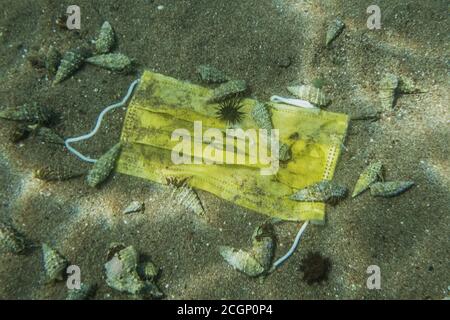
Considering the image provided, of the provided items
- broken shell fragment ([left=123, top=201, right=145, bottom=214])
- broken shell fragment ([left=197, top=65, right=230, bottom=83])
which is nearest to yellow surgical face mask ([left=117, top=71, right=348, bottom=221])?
broken shell fragment ([left=197, top=65, right=230, bottom=83])

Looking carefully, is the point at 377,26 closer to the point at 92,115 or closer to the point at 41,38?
the point at 92,115

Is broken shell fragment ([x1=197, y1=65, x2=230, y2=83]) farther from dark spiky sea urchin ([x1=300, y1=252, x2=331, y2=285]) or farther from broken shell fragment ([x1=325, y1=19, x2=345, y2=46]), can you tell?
dark spiky sea urchin ([x1=300, y1=252, x2=331, y2=285])

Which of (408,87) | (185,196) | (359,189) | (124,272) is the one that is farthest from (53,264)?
(408,87)

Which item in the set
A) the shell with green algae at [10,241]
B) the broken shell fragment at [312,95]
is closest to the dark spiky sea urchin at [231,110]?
the broken shell fragment at [312,95]

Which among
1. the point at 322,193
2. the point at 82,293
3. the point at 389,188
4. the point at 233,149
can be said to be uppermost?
the point at 233,149

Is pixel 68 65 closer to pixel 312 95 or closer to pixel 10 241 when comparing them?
pixel 10 241

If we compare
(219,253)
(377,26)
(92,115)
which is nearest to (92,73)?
(92,115)
